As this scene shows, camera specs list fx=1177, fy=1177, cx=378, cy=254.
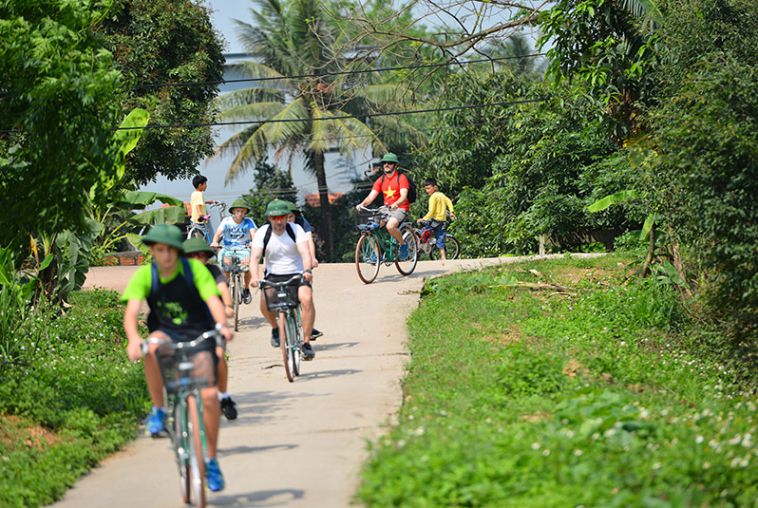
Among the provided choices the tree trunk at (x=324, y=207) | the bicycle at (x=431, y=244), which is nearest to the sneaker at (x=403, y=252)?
the bicycle at (x=431, y=244)

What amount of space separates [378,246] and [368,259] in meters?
0.34

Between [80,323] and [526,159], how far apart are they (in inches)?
570

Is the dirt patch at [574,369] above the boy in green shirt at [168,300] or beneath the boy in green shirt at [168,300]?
beneath

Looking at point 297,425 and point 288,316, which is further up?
point 288,316

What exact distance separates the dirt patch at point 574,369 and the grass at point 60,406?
4262 millimetres

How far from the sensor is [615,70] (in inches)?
749

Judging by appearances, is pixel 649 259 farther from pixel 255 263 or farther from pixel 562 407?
pixel 562 407

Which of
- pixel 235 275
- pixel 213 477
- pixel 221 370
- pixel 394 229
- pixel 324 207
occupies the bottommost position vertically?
pixel 213 477

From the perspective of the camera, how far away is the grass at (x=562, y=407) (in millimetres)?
7086

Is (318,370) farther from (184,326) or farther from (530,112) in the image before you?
(530,112)

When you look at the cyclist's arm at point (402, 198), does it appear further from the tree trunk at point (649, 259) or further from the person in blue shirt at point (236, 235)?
the tree trunk at point (649, 259)

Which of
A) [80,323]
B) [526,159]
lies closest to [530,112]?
[526,159]

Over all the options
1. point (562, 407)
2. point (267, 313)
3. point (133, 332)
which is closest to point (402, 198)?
point (267, 313)

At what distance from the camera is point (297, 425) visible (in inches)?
403
